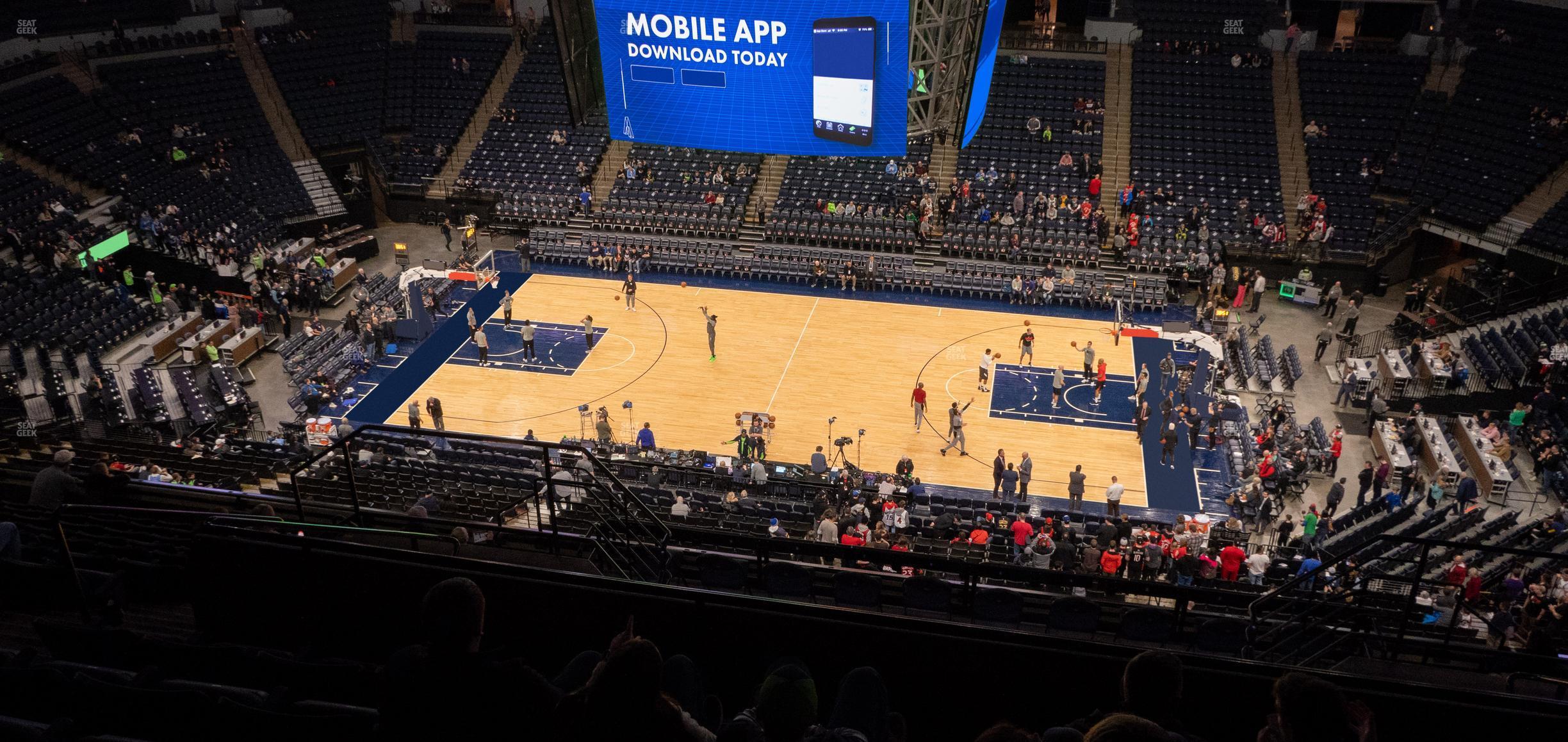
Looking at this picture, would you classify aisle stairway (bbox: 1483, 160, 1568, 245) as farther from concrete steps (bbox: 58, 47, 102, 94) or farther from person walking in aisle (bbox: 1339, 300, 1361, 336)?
concrete steps (bbox: 58, 47, 102, 94)

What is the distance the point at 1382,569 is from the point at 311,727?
17.2m

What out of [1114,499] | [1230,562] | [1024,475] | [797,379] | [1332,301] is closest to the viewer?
[1230,562]

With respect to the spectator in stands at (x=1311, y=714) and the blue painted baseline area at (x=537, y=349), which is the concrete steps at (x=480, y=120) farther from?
the spectator in stands at (x=1311, y=714)

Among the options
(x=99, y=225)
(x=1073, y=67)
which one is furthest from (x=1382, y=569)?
(x=99, y=225)

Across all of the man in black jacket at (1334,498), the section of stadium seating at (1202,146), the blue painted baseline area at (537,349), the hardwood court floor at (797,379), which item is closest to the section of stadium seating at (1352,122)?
the section of stadium seating at (1202,146)

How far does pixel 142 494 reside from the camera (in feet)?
44.8

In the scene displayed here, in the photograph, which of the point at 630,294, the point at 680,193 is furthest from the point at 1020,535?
the point at 680,193

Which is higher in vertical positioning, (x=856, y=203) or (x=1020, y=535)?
(x=856, y=203)

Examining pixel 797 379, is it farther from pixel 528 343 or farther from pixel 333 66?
pixel 333 66

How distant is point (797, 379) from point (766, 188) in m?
12.7

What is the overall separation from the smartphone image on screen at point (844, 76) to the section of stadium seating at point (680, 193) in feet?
72.4

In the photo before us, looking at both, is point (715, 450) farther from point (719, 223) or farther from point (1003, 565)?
point (1003, 565)

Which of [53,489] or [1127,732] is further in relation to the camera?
[53,489]

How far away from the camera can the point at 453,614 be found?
17.0ft
